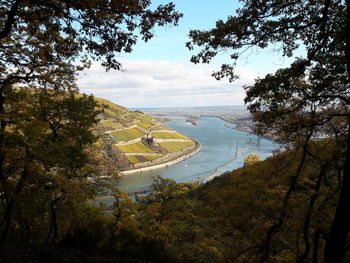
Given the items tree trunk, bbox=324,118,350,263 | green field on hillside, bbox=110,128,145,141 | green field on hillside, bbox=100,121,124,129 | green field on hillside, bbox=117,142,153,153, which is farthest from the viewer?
green field on hillside, bbox=100,121,124,129

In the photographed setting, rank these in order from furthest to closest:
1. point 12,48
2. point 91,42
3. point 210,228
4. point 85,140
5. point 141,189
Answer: point 141,189, point 210,228, point 85,140, point 12,48, point 91,42

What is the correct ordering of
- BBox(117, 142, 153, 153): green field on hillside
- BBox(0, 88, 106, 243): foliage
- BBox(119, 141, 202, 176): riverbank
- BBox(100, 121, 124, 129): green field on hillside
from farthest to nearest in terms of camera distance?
BBox(100, 121, 124, 129): green field on hillside < BBox(117, 142, 153, 153): green field on hillside < BBox(119, 141, 202, 176): riverbank < BBox(0, 88, 106, 243): foliage

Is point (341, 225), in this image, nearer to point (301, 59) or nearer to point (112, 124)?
point (301, 59)

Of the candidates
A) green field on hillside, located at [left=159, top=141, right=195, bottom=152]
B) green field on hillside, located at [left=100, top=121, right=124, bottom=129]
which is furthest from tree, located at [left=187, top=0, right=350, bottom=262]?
green field on hillside, located at [left=100, top=121, right=124, bottom=129]

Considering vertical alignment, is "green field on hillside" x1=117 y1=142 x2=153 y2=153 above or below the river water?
above

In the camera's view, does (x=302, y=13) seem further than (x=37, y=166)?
No

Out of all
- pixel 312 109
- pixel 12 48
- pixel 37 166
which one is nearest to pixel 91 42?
pixel 12 48

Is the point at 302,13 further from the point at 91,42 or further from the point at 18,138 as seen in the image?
the point at 18,138

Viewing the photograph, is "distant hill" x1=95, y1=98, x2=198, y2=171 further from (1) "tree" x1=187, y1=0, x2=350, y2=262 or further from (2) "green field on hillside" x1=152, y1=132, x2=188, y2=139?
(1) "tree" x1=187, y1=0, x2=350, y2=262
